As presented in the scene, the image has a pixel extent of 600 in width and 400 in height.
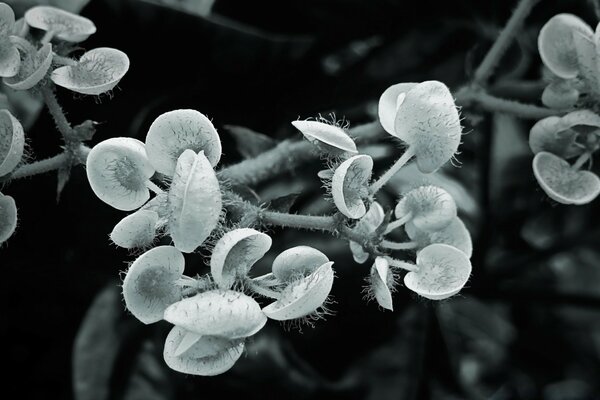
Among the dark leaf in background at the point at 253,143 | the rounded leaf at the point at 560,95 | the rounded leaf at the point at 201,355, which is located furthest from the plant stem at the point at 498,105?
the rounded leaf at the point at 201,355

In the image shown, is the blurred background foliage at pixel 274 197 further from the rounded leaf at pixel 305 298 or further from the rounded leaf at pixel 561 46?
the rounded leaf at pixel 305 298

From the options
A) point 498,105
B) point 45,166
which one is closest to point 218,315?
point 45,166

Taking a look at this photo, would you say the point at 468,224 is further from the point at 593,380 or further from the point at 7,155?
the point at 7,155

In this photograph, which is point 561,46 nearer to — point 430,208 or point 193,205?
point 430,208

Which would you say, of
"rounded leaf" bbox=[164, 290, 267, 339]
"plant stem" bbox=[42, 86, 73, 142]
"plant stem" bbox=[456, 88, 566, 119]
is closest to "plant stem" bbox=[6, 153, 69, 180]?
"plant stem" bbox=[42, 86, 73, 142]

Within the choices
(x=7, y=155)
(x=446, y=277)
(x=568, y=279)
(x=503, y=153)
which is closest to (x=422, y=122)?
(x=446, y=277)

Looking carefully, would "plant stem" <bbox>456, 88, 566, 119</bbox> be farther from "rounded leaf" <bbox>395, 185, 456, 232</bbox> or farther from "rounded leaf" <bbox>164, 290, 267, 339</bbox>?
"rounded leaf" <bbox>164, 290, 267, 339</bbox>

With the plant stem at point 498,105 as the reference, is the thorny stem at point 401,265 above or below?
below
